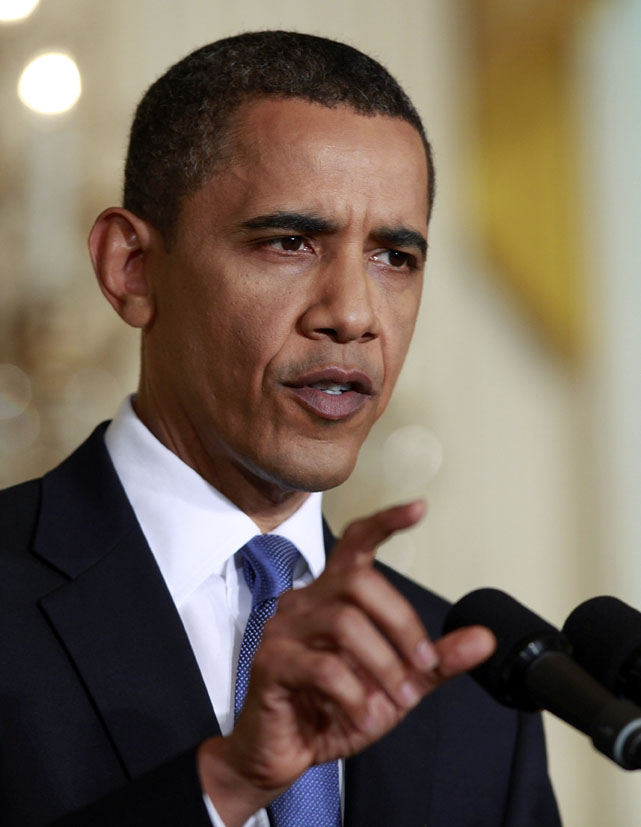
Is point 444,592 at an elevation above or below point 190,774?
below

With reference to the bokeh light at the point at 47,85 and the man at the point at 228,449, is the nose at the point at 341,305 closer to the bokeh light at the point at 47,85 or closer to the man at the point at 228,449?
the man at the point at 228,449

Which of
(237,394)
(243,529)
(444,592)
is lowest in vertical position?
(444,592)

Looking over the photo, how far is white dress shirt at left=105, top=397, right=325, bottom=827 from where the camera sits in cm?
119

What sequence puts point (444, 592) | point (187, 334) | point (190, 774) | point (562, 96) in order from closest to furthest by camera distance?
point (190, 774)
point (187, 334)
point (444, 592)
point (562, 96)

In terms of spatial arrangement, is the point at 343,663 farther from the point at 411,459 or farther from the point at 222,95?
the point at 411,459

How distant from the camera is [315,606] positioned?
765mm

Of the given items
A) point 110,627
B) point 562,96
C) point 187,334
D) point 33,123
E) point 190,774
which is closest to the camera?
point 190,774

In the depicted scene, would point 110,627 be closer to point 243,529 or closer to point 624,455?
point 243,529

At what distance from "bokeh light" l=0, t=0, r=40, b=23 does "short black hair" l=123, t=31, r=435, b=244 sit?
759 mm

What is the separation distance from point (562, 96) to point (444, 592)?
1.05m

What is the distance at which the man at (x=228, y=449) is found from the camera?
3.66ft

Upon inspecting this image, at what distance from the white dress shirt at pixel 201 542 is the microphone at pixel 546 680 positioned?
14.7 inches

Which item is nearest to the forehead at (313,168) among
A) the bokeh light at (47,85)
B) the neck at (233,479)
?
the neck at (233,479)

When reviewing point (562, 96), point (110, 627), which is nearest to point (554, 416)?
point (562, 96)
